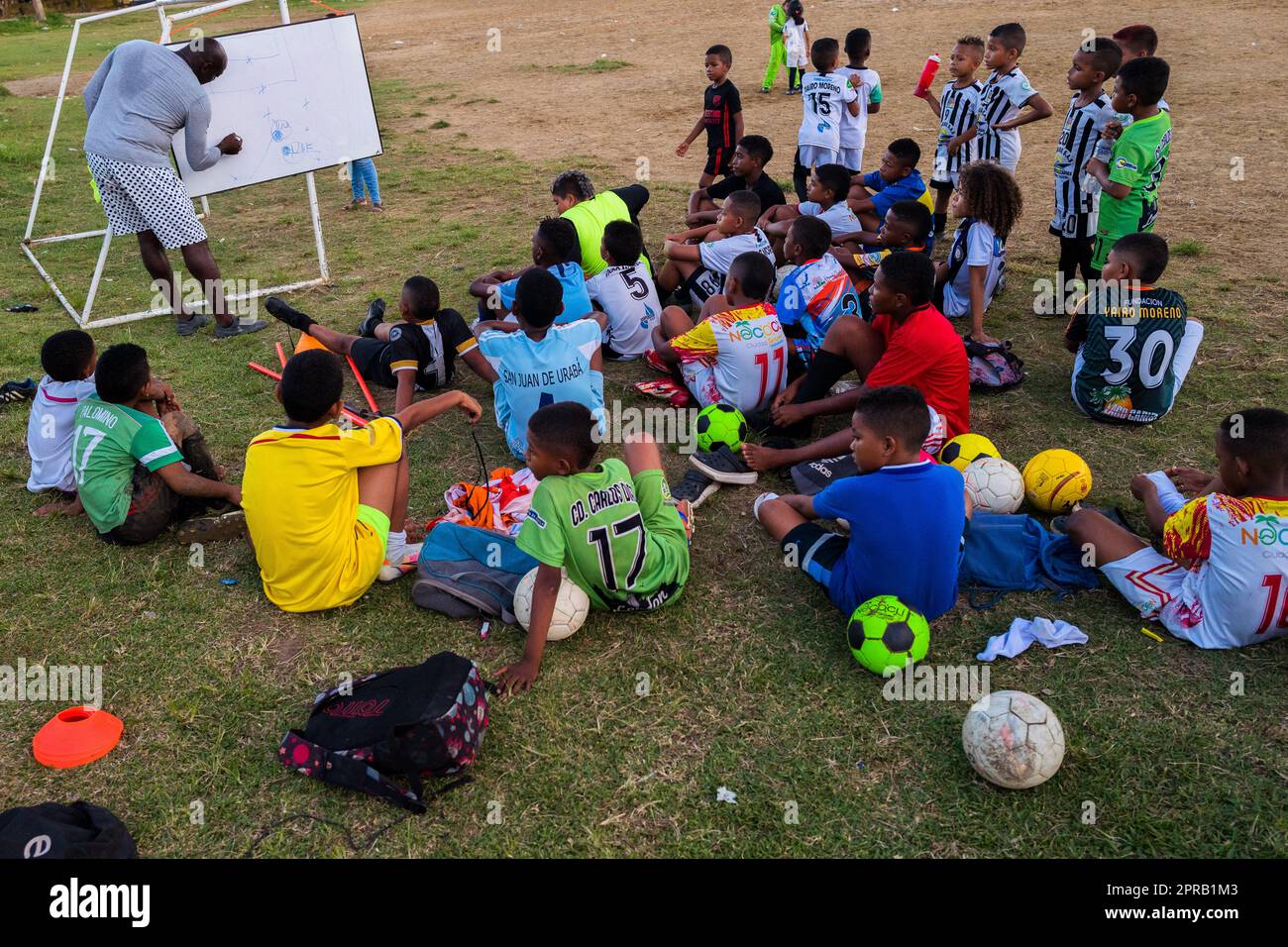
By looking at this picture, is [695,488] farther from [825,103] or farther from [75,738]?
[825,103]

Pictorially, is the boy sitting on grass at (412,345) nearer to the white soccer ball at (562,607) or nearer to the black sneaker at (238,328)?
the black sneaker at (238,328)

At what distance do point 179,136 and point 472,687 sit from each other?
6.07 metres

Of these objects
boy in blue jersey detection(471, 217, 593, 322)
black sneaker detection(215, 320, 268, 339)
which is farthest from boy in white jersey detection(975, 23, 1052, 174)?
black sneaker detection(215, 320, 268, 339)

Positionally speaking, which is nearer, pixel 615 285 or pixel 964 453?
pixel 964 453

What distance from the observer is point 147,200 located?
7168mm

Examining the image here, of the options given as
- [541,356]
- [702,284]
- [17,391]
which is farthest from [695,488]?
[17,391]

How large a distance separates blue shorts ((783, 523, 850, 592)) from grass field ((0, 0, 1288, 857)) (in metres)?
0.10

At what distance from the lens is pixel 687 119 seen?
13562mm

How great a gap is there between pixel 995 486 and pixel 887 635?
54.2 inches

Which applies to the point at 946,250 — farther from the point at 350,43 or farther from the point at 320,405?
the point at 320,405

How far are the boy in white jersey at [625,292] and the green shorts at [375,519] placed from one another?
2649 mm

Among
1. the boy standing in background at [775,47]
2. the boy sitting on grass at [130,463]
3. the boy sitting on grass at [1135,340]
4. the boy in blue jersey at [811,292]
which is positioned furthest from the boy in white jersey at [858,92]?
the boy standing in background at [775,47]

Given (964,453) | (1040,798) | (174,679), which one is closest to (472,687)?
(174,679)

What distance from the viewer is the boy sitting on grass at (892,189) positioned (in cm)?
727
